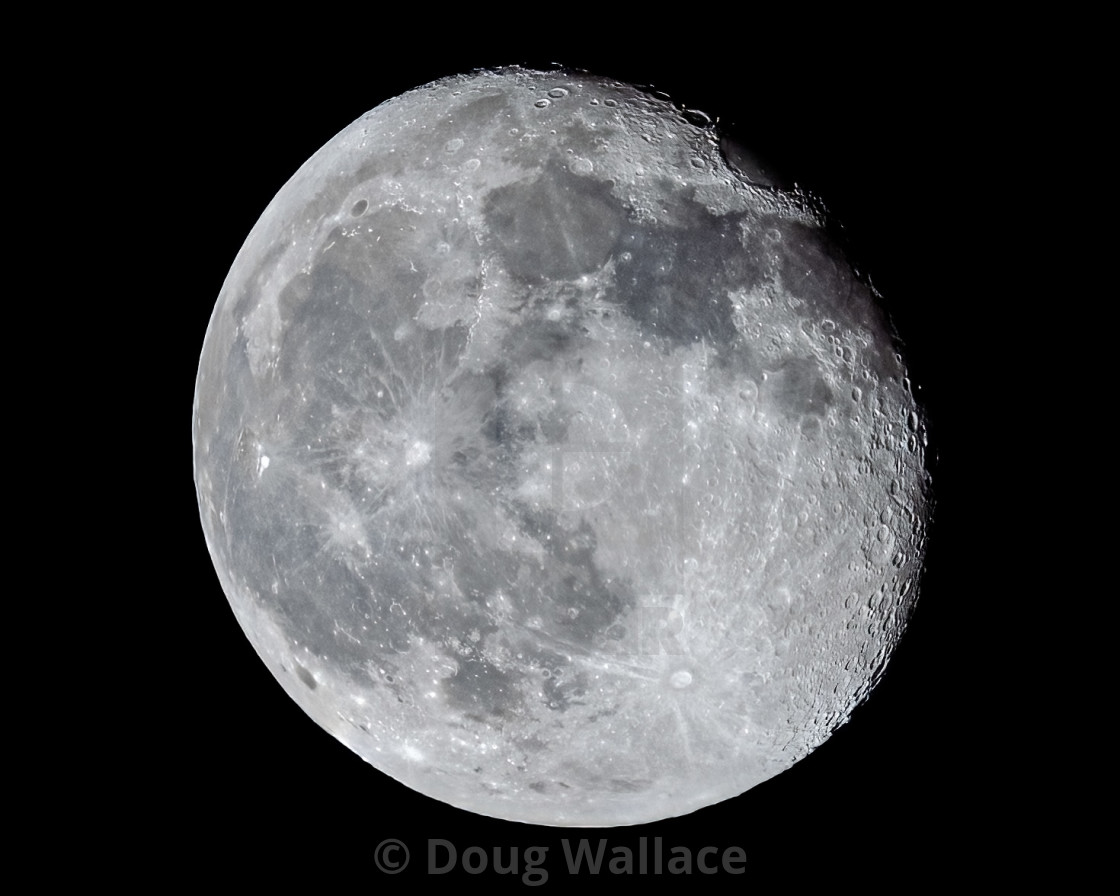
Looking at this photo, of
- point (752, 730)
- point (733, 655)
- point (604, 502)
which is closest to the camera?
point (604, 502)

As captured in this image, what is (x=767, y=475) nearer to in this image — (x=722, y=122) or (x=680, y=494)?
(x=680, y=494)

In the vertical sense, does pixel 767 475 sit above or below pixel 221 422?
below

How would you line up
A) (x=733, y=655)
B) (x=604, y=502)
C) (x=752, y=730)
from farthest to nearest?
(x=752, y=730), (x=733, y=655), (x=604, y=502)

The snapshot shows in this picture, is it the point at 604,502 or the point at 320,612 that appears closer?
the point at 604,502

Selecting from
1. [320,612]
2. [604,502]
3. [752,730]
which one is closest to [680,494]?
[604,502]

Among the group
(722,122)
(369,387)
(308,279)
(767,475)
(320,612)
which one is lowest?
(320,612)

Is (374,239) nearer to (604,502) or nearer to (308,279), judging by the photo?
(308,279)

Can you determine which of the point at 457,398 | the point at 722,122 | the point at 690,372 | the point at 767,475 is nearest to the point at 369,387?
the point at 457,398
